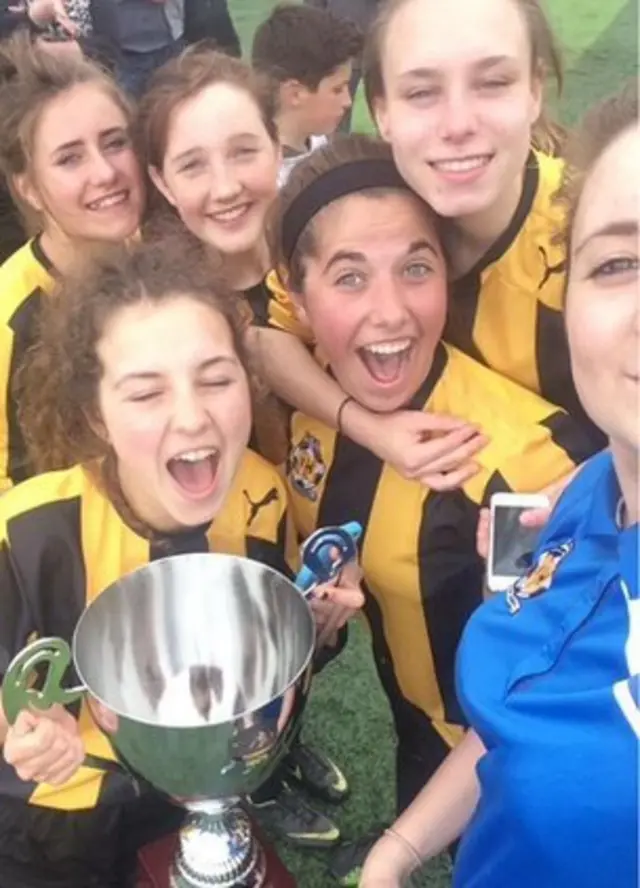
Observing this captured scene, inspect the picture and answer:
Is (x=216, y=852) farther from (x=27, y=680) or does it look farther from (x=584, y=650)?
(x=584, y=650)

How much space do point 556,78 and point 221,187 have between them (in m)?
0.71

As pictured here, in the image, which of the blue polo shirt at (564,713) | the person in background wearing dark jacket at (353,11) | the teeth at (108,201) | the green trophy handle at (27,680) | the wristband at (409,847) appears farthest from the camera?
the person in background wearing dark jacket at (353,11)

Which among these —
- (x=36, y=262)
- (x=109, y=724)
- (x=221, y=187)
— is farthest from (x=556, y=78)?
(x=109, y=724)

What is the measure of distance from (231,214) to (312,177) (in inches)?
19.9

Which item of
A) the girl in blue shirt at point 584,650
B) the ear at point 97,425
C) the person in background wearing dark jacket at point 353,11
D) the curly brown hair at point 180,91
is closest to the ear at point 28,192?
the curly brown hair at point 180,91

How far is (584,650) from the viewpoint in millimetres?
1156

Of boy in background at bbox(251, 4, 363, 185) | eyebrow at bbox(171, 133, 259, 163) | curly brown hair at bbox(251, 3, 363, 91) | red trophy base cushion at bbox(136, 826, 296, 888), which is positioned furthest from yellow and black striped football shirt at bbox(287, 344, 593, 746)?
curly brown hair at bbox(251, 3, 363, 91)

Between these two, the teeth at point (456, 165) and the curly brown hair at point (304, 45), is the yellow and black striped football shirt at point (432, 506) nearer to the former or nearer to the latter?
the teeth at point (456, 165)

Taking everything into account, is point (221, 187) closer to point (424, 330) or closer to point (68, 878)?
point (424, 330)

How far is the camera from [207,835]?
1.60 meters

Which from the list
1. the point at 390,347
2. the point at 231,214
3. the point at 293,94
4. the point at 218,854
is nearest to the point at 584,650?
the point at 218,854

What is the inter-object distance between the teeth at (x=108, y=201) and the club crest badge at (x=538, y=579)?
1.61m

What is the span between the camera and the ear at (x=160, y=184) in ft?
8.25

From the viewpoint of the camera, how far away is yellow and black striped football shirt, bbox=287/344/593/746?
6.12 ft
